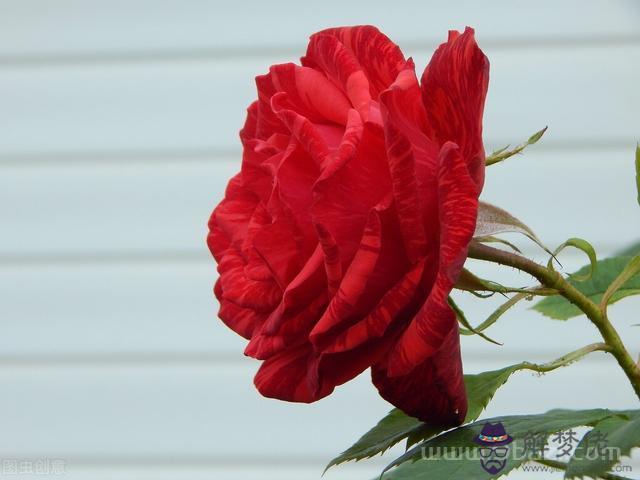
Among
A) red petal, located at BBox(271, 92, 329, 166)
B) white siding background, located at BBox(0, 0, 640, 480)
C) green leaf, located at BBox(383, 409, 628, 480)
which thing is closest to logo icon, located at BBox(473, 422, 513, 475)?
green leaf, located at BBox(383, 409, 628, 480)

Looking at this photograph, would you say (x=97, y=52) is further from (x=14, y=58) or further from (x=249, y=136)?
(x=249, y=136)

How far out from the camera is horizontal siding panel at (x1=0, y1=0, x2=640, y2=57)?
1314 mm

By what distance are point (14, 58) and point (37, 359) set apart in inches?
18.4

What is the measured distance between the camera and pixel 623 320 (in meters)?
1.28

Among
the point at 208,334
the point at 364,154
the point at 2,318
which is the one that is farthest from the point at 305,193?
the point at 2,318

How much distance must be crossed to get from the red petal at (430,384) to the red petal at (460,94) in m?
0.05

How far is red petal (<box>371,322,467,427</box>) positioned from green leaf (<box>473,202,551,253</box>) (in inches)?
1.5

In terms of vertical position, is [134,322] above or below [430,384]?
above

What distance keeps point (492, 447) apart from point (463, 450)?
1 centimetres

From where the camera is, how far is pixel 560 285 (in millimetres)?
282

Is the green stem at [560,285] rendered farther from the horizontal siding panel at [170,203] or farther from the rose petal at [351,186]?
the horizontal siding panel at [170,203]

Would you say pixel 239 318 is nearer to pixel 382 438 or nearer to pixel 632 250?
pixel 382 438

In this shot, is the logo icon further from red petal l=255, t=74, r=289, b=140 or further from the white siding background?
the white siding background

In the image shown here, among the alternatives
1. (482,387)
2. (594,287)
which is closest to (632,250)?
(594,287)
